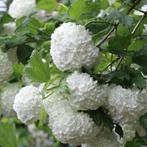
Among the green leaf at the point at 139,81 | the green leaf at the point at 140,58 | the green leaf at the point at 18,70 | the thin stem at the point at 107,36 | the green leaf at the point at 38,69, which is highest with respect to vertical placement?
the thin stem at the point at 107,36

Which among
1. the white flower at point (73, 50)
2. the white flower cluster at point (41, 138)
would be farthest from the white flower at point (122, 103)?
the white flower cluster at point (41, 138)

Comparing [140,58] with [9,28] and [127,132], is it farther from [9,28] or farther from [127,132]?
[9,28]

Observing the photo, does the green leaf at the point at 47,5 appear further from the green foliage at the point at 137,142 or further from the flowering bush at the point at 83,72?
the green foliage at the point at 137,142

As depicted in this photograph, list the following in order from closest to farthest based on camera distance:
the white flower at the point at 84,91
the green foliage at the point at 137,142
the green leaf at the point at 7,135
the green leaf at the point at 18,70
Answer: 1. the white flower at the point at 84,91
2. the green leaf at the point at 18,70
3. the green foliage at the point at 137,142
4. the green leaf at the point at 7,135

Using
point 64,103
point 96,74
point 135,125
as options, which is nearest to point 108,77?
point 96,74

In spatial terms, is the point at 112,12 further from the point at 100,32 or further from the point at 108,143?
the point at 108,143

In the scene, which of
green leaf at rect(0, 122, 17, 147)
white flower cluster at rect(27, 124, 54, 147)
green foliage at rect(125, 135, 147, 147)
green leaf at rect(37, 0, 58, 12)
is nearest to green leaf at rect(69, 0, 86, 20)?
green leaf at rect(37, 0, 58, 12)

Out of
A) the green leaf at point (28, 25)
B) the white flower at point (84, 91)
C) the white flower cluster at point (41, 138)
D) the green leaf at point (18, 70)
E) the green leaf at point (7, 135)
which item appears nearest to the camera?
the white flower at point (84, 91)

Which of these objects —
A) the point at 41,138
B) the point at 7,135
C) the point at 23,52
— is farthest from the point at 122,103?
the point at 41,138
